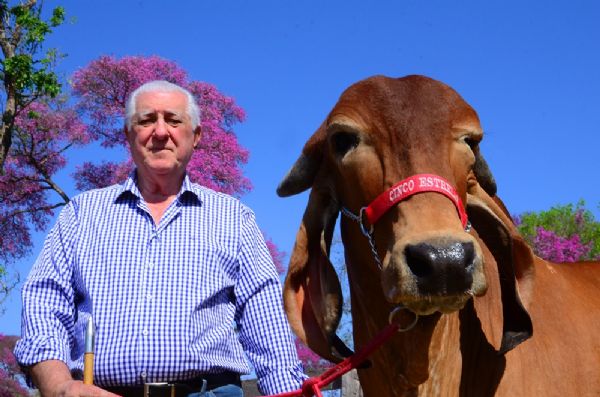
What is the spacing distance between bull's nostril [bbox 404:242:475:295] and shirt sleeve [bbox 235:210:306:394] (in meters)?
1.49

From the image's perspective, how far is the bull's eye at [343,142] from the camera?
349 centimetres

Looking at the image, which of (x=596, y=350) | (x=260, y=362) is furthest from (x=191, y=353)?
(x=596, y=350)

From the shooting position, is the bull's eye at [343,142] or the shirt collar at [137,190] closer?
the bull's eye at [343,142]

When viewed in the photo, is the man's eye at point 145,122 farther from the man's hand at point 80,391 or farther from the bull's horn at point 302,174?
the man's hand at point 80,391

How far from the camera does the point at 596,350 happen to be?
4062 millimetres

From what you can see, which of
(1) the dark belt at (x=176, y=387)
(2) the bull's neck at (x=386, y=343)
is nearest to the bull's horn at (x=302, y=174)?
(2) the bull's neck at (x=386, y=343)

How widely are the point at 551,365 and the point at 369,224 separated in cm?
126

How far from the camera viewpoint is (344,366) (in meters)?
3.54

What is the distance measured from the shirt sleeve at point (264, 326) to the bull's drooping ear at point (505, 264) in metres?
1.14

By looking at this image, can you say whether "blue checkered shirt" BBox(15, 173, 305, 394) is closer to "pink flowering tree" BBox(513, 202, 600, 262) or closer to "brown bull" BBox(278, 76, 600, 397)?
"brown bull" BBox(278, 76, 600, 397)

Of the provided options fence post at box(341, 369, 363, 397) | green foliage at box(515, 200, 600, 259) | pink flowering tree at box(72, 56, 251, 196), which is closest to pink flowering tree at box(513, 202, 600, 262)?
green foliage at box(515, 200, 600, 259)

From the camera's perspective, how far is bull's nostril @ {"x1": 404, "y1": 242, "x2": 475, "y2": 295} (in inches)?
110

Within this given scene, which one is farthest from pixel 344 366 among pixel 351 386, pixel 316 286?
pixel 351 386

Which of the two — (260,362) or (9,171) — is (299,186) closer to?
(260,362)
